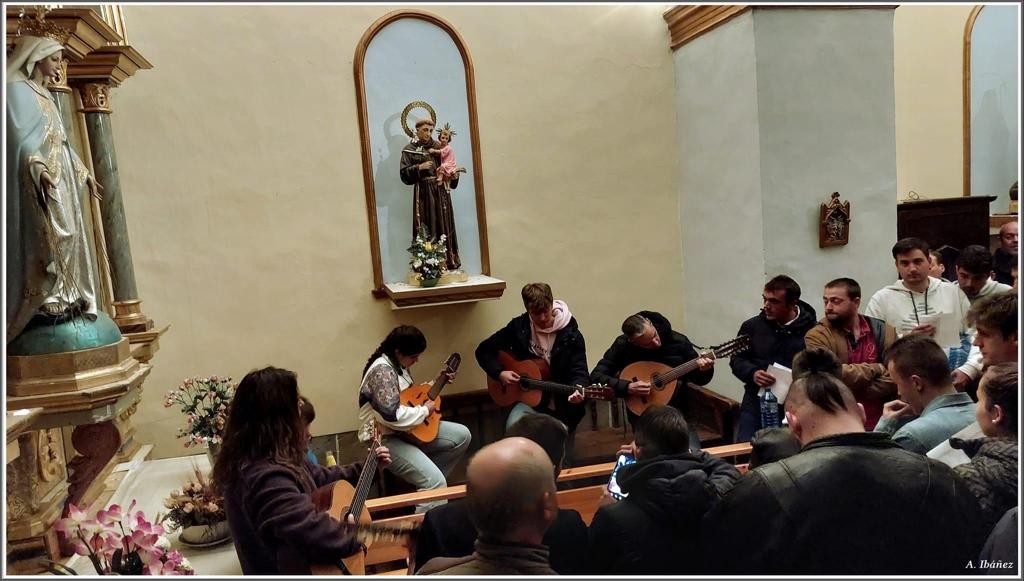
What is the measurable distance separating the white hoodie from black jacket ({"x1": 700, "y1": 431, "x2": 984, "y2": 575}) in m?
2.14

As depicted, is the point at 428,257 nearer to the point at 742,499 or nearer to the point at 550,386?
the point at 550,386

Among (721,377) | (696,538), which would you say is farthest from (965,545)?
(721,377)

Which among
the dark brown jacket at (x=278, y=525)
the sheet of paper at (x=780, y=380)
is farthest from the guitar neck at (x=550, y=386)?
the dark brown jacket at (x=278, y=525)

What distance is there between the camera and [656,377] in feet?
15.4

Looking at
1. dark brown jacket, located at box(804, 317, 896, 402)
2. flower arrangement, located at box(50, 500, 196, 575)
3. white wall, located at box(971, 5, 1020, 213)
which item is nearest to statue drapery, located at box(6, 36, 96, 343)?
flower arrangement, located at box(50, 500, 196, 575)

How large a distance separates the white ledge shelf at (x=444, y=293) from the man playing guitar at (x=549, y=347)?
0.70 m

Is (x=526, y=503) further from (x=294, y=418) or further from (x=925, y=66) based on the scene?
(x=925, y=66)

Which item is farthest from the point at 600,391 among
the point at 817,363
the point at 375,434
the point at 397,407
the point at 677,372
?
the point at 817,363

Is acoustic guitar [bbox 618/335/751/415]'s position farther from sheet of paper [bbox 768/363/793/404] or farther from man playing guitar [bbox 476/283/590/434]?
sheet of paper [bbox 768/363/793/404]

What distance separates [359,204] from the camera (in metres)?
5.93

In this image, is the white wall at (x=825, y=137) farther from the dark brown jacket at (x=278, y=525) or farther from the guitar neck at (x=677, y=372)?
the dark brown jacket at (x=278, y=525)

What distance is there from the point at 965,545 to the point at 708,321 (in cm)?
409

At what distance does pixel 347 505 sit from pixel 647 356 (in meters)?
2.43

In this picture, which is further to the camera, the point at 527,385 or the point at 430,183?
the point at 430,183
